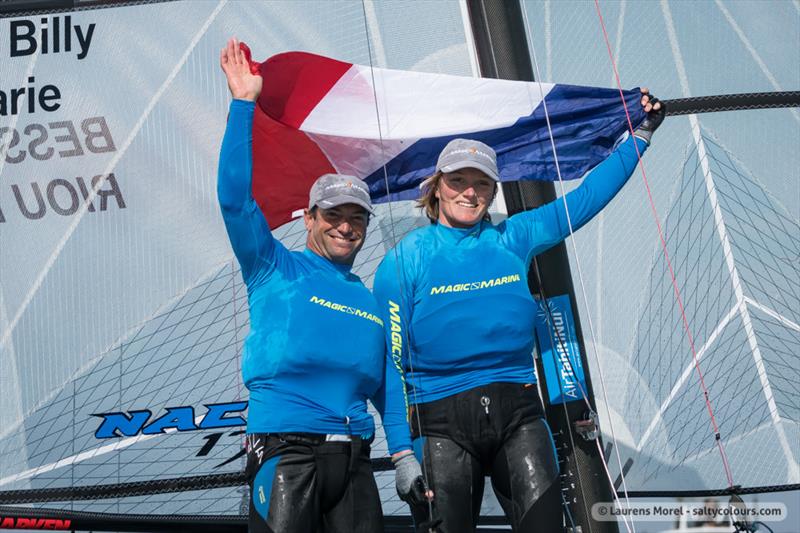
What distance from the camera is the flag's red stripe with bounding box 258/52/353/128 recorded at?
9.14ft

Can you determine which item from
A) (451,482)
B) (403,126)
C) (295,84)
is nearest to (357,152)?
(403,126)

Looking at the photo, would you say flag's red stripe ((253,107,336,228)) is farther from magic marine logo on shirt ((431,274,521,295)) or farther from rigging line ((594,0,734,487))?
rigging line ((594,0,734,487))

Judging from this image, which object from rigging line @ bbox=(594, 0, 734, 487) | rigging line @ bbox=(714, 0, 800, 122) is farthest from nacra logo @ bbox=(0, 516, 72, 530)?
rigging line @ bbox=(714, 0, 800, 122)

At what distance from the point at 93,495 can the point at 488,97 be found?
1734mm

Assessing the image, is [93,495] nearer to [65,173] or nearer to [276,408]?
[65,173]

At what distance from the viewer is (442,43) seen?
317 cm

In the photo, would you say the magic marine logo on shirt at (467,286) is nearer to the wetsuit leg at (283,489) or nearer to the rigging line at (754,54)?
the wetsuit leg at (283,489)

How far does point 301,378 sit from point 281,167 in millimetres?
1018

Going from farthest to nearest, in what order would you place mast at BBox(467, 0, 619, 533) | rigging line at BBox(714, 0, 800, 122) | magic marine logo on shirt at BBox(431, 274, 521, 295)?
1. rigging line at BBox(714, 0, 800, 122)
2. mast at BBox(467, 0, 619, 533)
3. magic marine logo on shirt at BBox(431, 274, 521, 295)

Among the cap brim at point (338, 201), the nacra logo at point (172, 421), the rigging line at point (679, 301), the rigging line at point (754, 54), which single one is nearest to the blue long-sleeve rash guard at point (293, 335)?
the cap brim at point (338, 201)

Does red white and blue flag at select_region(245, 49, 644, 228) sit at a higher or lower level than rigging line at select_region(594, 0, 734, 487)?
higher

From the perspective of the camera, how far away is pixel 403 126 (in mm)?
2857

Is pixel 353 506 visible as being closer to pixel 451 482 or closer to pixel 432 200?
pixel 451 482

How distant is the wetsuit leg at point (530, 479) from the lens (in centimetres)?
206
